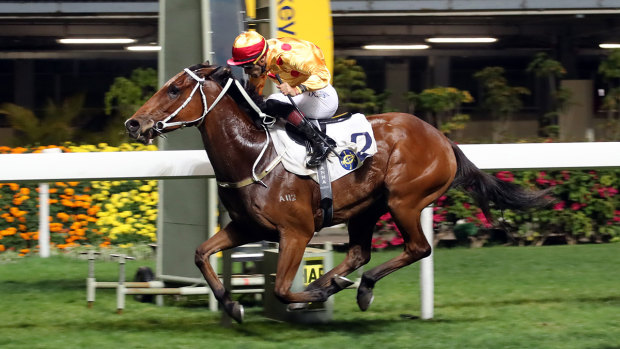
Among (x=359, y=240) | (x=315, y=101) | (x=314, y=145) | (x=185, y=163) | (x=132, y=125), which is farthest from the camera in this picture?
(x=359, y=240)

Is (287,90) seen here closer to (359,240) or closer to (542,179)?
(359,240)

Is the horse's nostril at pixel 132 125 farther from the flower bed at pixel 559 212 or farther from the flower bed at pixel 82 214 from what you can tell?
the flower bed at pixel 559 212

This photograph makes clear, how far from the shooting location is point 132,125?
16.3 ft

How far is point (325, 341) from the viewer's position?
199 inches

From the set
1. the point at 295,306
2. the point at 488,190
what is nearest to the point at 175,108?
the point at 295,306

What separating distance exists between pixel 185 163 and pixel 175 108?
627 mm

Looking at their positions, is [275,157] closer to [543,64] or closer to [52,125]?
[52,125]

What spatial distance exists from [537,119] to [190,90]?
8.39 m

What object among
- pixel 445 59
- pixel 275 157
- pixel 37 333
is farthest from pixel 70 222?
pixel 445 59

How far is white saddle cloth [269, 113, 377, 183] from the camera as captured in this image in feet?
17.0

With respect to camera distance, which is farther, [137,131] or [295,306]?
[295,306]

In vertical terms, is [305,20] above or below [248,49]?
above

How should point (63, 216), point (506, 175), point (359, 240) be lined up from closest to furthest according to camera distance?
1. point (359, 240)
2. point (63, 216)
3. point (506, 175)

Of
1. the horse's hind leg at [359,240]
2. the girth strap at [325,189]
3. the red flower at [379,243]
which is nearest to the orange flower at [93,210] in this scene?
the red flower at [379,243]
